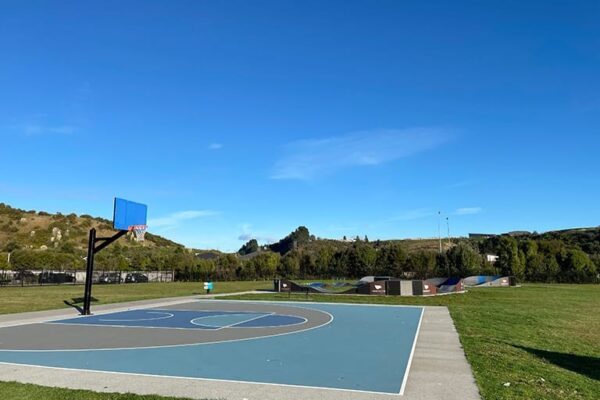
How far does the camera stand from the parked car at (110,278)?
A: 5370 centimetres

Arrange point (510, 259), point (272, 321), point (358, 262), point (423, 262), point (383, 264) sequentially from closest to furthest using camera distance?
A: point (272, 321) < point (510, 259) < point (423, 262) < point (383, 264) < point (358, 262)

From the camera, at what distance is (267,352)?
10.5m

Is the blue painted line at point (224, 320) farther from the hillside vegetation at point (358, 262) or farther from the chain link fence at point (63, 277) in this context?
the hillside vegetation at point (358, 262)

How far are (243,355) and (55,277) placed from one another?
151 ft

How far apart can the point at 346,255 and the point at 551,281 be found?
2655 centimetres

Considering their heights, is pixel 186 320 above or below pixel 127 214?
below

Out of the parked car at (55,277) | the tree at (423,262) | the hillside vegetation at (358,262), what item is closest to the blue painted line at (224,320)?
the parked car at (55,277)

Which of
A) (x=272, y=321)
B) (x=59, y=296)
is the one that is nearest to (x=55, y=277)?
(x=59, y=296)

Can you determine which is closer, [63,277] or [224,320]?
[224,320]

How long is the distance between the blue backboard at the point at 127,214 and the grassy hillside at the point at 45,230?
6804 cm

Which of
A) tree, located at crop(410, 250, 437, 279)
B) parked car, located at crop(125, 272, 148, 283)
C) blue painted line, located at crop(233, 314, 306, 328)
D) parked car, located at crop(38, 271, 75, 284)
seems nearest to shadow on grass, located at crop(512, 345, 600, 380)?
blue painted line, located at crop(233, 314, 306, 328)

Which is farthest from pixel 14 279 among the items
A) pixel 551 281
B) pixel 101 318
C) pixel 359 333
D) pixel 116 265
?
pixel 551 281

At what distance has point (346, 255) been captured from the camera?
2721 inches

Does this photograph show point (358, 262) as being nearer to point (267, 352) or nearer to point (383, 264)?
point (383, 264)
